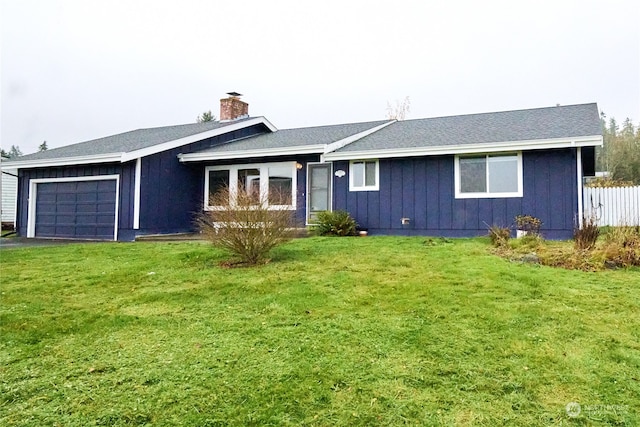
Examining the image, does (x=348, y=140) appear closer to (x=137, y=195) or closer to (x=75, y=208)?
(x=137, y=195)

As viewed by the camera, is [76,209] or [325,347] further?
[76,209]

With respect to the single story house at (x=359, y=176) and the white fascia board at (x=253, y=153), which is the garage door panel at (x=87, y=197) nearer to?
the single story house at (x=359, y=176)

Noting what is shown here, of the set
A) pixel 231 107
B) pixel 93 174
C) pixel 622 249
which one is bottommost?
pixel 622 249

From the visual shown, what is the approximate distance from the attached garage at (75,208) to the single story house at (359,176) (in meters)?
0.03

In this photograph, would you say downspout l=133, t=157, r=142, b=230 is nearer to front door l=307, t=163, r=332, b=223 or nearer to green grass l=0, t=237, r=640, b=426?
front door l=307, t=163, r=332, b=223

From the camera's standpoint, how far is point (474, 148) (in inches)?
383

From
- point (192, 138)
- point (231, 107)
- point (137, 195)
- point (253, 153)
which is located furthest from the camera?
point (231, 107)

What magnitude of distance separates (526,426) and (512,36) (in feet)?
51.6

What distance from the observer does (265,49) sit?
58.1ft

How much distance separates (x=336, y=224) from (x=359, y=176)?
1.57 metres

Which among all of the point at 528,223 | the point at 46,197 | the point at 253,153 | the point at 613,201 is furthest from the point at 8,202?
the point at 613,201

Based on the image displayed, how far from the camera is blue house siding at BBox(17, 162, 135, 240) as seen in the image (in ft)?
38.5

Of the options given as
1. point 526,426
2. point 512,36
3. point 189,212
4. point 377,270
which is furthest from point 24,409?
point 512,36

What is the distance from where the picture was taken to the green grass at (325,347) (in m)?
2.57
